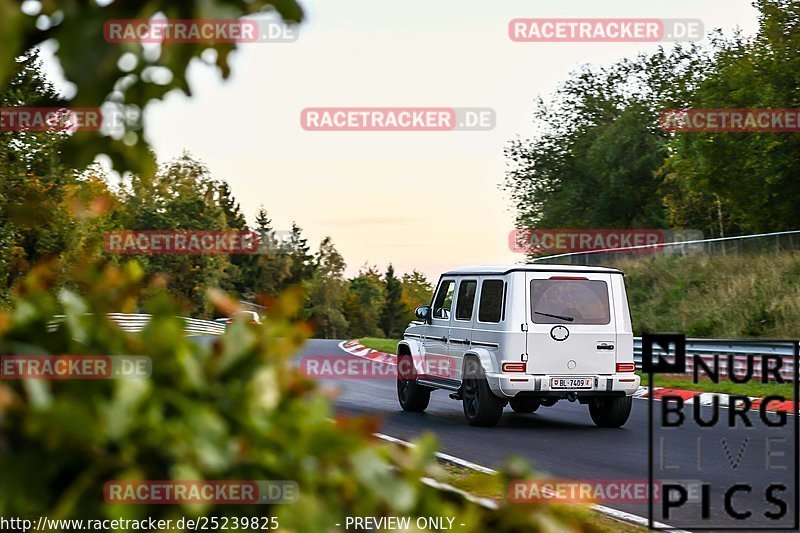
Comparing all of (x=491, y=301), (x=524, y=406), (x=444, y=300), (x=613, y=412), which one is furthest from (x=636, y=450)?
(x=524, y=406)

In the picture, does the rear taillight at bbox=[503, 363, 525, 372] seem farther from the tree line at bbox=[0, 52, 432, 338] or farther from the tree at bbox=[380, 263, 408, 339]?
the tree at bbox=[380, 263, 408, 339]

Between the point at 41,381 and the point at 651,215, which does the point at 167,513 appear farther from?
the point at 651,215

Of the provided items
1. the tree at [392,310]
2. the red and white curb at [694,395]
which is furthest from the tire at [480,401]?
the tree at [392,310]

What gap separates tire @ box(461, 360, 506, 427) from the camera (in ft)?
45.7

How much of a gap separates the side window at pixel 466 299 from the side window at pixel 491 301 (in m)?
0.27

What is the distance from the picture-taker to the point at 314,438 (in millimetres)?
2041

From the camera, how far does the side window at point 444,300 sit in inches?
609

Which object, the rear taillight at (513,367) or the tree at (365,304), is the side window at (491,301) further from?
the tree at (365,304)

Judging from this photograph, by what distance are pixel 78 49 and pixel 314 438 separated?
2.90ft

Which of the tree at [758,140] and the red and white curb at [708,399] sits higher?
the tree at [758,140]

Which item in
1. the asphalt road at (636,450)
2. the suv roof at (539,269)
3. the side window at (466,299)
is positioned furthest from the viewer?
the side window at (466,299)

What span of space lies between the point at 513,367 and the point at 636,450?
1.97 metres

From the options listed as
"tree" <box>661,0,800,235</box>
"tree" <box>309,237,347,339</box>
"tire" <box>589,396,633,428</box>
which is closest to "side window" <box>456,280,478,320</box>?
"tire" <box>589,396,633,428</box>

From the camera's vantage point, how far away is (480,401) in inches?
553
